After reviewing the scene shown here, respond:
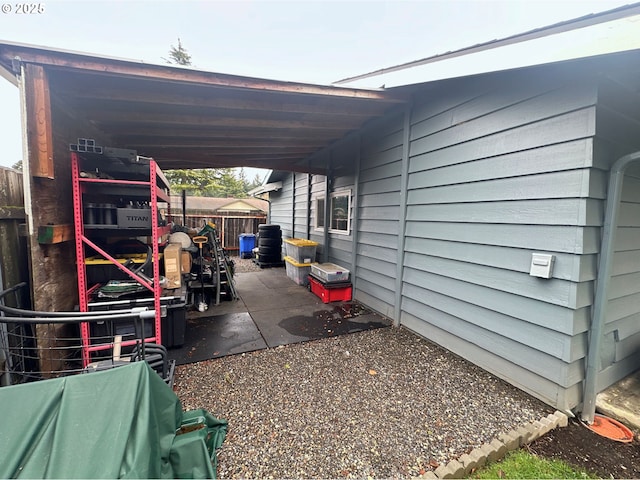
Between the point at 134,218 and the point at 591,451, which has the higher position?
the point at 134,218

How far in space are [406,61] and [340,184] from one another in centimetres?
268

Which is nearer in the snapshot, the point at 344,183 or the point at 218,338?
the point at 218,338

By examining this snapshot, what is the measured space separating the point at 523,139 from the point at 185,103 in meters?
3.40

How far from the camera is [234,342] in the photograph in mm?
3240

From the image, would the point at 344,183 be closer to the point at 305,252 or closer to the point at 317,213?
the point at 317,213

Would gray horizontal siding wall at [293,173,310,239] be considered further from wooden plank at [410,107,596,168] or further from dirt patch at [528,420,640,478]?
dirt patch at [528,420,640,478]

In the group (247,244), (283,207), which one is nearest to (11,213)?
(283,207)

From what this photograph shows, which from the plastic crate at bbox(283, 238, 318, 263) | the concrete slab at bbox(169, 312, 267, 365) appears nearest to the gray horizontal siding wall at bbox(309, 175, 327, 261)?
the plastic crate at bbox(283, 238, 318, 263)

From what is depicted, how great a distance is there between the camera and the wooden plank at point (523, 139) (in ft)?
6.46

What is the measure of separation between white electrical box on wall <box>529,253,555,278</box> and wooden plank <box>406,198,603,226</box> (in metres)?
0.27

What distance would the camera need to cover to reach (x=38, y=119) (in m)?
2.07

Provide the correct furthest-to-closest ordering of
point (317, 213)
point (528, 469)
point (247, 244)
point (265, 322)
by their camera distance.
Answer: point (247, 244) < point (317, 213) < point (265, 322) < point (528, 469)

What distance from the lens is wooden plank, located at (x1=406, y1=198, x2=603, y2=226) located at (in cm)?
198
